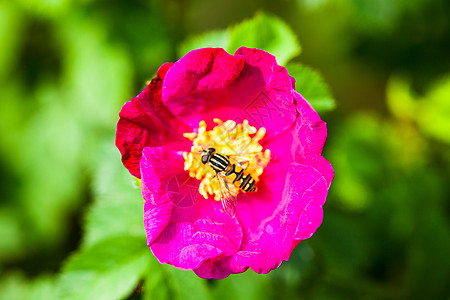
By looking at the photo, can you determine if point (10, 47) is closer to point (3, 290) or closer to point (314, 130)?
point (3, 290)

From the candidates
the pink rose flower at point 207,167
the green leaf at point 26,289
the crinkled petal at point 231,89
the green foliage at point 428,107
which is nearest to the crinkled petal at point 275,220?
the pink rose flower at point 207,167

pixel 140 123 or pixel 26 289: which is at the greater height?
pixel 140 123

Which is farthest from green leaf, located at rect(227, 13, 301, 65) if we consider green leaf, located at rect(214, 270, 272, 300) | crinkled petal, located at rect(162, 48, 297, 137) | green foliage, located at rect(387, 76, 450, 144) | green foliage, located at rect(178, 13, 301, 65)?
green foliage, located at rect(387, 76, 450, 144)

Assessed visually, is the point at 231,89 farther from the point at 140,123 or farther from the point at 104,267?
the point at 104,267

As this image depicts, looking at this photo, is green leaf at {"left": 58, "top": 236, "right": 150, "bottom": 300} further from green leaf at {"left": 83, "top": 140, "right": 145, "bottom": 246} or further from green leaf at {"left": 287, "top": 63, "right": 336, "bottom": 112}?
green leaf at {"left": 287, "top": 63, "right": 336, "bottom": 112}

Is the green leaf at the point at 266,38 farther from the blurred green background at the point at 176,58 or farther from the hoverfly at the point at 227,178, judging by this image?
the blurred green background at the point at 176,58

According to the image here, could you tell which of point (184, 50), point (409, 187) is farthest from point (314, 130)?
point (409, 187)

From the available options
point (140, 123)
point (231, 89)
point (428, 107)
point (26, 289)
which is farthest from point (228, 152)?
point (428, 107)
